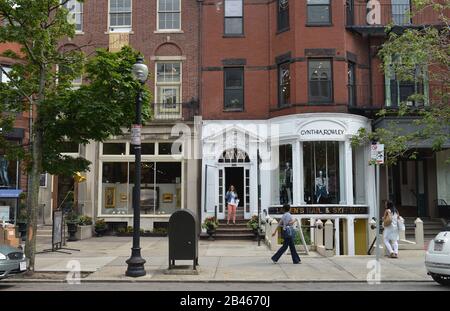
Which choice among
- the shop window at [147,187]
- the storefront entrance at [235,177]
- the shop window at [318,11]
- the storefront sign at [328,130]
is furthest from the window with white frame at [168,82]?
the storefront sign at [328,130]

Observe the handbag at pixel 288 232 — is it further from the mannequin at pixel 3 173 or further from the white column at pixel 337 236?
the mannequin at pixel 3 173

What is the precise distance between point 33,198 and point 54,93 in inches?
110

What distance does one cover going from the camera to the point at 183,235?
1214cm

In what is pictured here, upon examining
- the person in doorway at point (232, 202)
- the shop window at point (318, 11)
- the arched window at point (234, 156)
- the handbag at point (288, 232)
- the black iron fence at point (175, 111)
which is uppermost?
the shop window at point (318, 11)

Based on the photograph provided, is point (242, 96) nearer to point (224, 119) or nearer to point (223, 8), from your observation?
point (224, 119)

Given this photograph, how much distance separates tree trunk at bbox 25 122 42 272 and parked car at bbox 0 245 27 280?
119 cm

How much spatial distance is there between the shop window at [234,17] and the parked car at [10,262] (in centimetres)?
1516

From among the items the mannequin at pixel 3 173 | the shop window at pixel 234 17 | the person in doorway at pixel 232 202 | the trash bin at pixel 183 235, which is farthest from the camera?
the shop window at pixel 234 17

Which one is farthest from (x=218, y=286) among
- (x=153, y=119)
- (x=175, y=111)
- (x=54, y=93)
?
(x=175, y=111)

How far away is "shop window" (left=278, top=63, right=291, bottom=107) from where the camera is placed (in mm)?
21812

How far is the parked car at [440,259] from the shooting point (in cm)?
A: 1024

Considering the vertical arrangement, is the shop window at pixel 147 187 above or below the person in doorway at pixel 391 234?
above

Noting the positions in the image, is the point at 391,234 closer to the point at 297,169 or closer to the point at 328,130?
the point at 297,169
